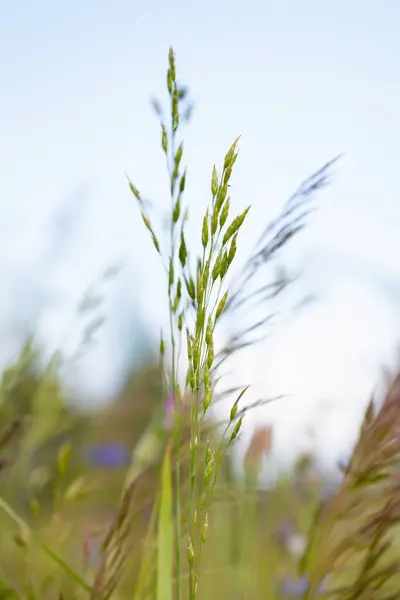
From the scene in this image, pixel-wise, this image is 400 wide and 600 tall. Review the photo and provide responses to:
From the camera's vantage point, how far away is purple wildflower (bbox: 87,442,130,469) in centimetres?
299

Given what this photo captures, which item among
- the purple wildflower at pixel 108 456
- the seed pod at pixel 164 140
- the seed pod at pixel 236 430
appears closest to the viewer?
the seed pod at pixel 236 430

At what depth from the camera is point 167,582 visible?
2.94 feet

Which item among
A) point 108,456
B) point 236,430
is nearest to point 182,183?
point 236,430

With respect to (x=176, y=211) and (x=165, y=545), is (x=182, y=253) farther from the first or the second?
(x=165, y=545)

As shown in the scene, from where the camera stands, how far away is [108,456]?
3.06m

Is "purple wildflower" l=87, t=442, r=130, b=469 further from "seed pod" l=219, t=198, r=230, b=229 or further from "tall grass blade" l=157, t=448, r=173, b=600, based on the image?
"seed pod" l=219, t=198, r=230, b=229

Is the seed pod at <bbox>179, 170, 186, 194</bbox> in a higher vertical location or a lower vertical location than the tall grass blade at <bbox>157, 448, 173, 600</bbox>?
higher

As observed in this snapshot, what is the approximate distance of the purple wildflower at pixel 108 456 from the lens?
9.82 ft

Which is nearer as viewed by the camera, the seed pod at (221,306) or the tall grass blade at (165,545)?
the seed pod at (221,306)

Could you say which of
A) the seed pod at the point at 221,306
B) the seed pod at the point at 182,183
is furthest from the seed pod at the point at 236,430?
the seed pod at the point at 182,183

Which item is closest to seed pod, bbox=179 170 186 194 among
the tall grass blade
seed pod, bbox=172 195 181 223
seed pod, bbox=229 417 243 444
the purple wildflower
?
seed pod, bbox=172 195 181 223

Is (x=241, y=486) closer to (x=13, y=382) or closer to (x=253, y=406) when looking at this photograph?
(x=13, y=382)

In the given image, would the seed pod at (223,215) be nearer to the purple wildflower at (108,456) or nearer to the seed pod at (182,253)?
the seed pod at (182,253)

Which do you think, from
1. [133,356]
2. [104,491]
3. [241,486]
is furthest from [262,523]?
[241,486]
